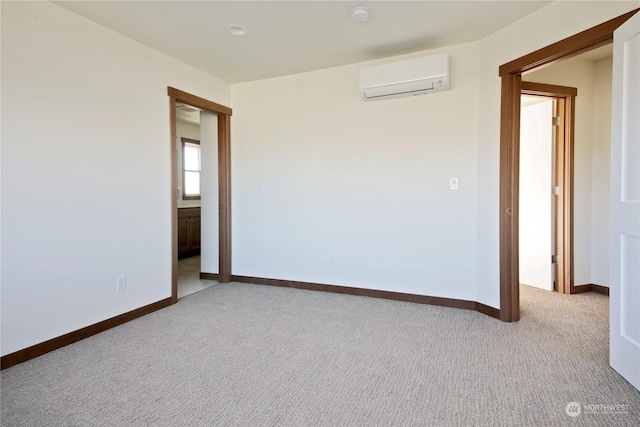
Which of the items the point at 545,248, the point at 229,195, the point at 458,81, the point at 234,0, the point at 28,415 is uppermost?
the point at 234,0

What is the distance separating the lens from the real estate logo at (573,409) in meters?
1.67

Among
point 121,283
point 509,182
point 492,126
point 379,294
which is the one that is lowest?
point 379,294

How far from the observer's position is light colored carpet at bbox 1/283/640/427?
1.68m

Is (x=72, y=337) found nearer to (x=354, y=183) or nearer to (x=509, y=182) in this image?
(x=354, y=183)

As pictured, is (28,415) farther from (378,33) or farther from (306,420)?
(378,33)

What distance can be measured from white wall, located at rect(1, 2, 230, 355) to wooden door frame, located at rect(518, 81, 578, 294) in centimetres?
401

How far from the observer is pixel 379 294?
3555mm

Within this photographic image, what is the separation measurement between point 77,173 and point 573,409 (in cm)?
346

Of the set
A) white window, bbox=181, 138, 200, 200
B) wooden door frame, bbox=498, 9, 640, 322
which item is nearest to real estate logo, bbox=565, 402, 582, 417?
wooden door frame, bbox=498, 9, 640, 322

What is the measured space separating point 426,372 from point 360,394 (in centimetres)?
48

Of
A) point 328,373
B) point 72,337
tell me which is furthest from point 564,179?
point 72,337

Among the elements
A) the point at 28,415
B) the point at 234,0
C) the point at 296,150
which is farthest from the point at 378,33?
the point at 28,415

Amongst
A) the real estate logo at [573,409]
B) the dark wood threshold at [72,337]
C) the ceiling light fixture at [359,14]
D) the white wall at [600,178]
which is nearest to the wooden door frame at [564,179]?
the white wall at [600,178]

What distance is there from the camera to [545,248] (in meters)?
3.82
